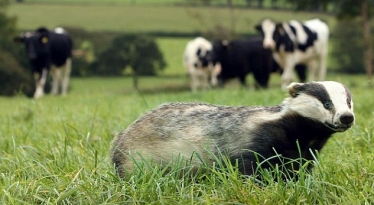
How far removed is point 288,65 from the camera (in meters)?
19.4

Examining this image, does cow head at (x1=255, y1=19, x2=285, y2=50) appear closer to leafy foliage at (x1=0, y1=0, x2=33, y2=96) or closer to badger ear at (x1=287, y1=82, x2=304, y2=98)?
badger ear at (x1=287, y1=82, x2=304, y2=98)

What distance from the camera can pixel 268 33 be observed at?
19406 mm

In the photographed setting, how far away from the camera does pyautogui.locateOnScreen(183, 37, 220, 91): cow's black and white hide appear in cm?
2567

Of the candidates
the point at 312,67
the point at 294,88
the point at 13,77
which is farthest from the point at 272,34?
the point at 13,77

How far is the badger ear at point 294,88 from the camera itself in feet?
13.9

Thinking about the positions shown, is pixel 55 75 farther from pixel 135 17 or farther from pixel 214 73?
pixel 135 17

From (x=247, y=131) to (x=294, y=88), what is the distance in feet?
1.44

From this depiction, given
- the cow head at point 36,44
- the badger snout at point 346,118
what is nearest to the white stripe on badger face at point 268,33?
the cow head at point 36,44

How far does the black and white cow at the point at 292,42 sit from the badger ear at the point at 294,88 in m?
14.5

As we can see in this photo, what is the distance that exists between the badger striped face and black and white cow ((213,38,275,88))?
17.1 meters

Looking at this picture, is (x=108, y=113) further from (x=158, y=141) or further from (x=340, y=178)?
(x=340, y=178)

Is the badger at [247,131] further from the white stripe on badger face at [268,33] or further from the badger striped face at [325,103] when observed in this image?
the white stripe on badger face at [268,33]

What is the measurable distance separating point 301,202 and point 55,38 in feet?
66.4

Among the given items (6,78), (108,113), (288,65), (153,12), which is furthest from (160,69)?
(108,113)
